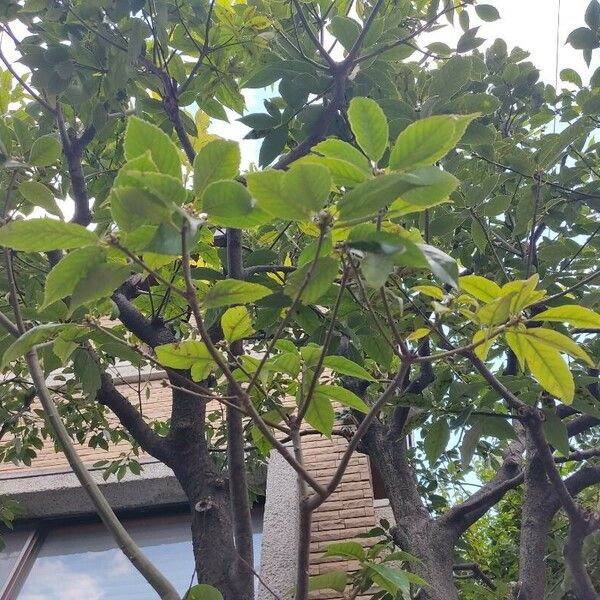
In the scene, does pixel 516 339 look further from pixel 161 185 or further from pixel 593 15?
pixel 593 15

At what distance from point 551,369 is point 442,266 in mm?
503

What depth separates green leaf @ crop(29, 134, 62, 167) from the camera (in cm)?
228

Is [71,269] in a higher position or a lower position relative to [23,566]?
lower

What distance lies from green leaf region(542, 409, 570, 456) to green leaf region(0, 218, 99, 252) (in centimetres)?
192

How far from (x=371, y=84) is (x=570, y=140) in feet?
2.46

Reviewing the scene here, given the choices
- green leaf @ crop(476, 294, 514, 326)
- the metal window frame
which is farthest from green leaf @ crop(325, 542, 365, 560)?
the metal window frame

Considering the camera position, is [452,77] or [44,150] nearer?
[452,77]

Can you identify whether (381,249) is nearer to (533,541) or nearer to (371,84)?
(371,84)

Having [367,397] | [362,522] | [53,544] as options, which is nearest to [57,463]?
[53,544]

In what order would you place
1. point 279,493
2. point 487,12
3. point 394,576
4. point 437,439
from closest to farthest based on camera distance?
point 394,576, point 437,439, point 487,12, point 279,493

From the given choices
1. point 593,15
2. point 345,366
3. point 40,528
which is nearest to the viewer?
point 345,366

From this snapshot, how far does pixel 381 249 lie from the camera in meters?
1.18

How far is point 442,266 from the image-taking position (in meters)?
1.20

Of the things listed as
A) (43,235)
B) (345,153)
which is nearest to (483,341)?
(345,153)
